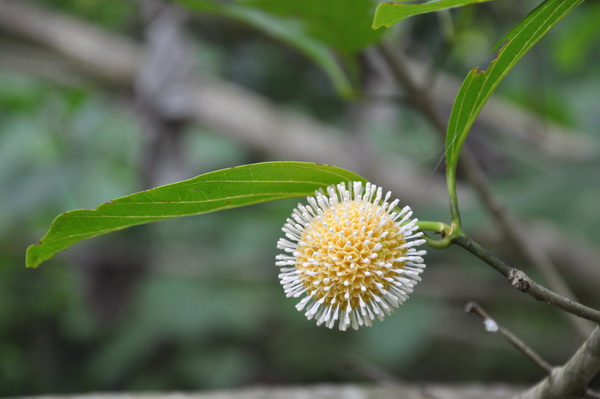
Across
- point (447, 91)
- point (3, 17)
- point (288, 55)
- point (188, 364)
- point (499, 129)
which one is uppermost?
point (3, 17)

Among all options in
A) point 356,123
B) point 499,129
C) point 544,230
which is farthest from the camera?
point 499,129

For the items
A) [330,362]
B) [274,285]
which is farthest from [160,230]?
[330,362]

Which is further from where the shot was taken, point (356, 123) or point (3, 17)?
point (3, 17)

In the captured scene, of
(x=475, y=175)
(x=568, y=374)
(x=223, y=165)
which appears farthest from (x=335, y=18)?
(x=223, y=165)

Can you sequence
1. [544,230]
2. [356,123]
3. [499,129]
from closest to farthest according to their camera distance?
[544,230] < [356,123] < [499,129]

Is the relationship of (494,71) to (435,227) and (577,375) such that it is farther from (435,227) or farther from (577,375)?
(577,375)

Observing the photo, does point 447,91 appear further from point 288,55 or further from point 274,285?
point 274,285

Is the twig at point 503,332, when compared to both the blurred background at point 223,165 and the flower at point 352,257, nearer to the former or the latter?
the flower at point 352,257
